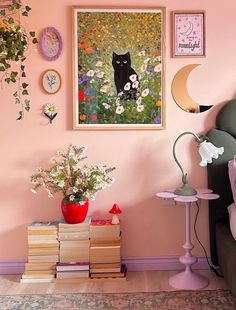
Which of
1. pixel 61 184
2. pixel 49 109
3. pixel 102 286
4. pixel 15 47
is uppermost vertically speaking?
pixel 15 47

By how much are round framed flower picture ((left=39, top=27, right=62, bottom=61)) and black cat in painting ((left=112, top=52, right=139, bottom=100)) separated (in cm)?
40

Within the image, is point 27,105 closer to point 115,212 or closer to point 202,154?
point 115,212

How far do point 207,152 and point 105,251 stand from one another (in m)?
0.97

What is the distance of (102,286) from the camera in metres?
2.72

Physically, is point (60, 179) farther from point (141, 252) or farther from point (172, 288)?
point (172, 288)

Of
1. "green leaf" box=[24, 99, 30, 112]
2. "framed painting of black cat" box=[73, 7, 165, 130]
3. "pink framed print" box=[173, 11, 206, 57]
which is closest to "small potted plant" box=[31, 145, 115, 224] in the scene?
"framed painting of black cat" box=[73, 7, 165, 130]

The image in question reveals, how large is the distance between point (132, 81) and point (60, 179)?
86cm

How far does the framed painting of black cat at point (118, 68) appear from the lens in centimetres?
286


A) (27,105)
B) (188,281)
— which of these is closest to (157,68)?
(27,105)

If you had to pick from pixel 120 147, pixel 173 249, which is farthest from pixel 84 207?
pixel 173 249

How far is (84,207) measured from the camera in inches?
110

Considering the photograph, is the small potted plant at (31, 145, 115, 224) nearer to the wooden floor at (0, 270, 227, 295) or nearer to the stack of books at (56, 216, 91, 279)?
the stack of books at (56, 216, 91, 279)

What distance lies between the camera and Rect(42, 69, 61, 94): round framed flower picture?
2891 mm

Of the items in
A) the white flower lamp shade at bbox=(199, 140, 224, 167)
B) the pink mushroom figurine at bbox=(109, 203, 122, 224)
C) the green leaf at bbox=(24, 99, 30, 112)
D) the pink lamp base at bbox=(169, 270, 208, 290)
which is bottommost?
the pink lamp base at bbox=(169, 270, 208, 290)
